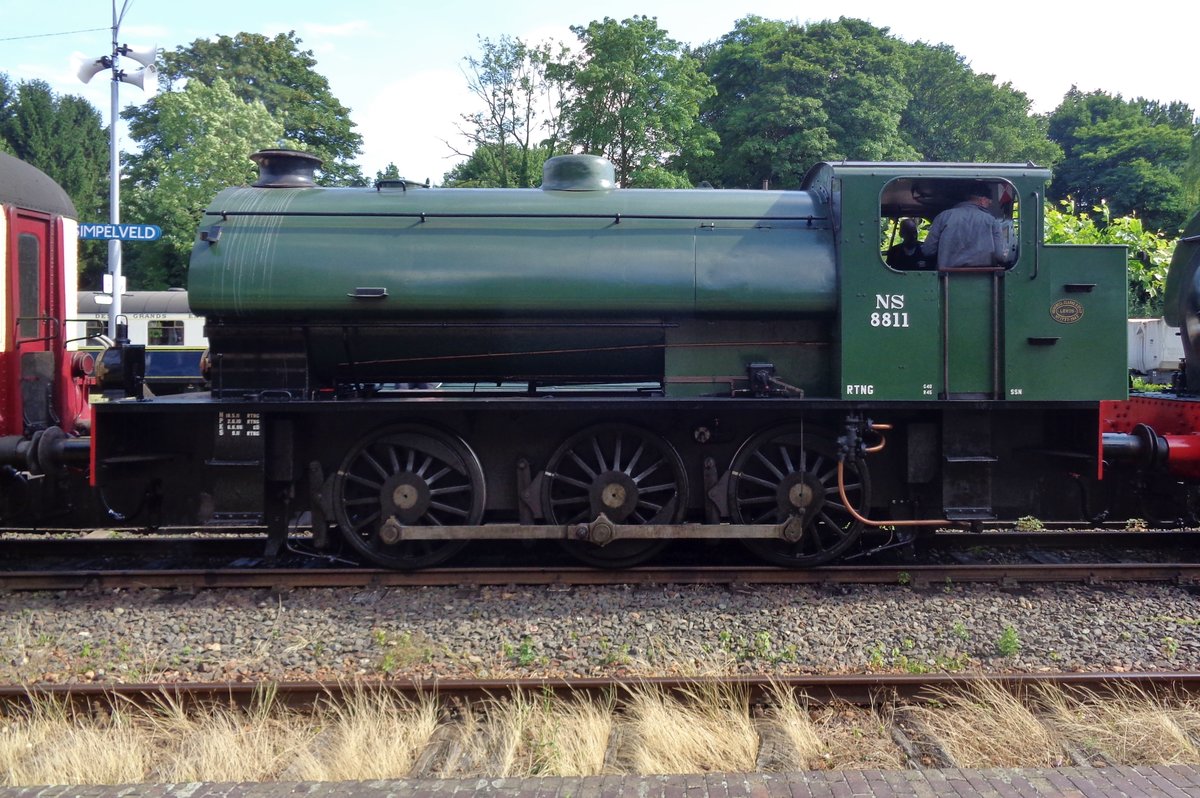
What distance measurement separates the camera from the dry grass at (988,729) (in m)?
4.11

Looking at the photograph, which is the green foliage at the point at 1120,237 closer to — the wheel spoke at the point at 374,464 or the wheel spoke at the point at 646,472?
the wheel spoke at the point at 646,472

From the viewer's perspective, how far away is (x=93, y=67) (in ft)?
52.0

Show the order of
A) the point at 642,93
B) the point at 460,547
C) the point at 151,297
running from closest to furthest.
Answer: the point at 460,547
the point at 151,297
the point at 642,93

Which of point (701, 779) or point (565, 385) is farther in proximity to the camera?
point (565, 385)

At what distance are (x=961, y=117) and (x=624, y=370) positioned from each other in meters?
47.1

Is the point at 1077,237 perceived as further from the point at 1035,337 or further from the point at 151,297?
the point at 151,297

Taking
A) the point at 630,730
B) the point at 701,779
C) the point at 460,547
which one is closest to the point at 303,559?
the point at 460,547

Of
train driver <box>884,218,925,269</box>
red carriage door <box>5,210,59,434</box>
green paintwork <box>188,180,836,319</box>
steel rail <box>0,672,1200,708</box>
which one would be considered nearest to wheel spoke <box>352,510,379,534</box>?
green paintwork <box>188,180,836,319</box>

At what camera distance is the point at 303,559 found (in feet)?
25.0

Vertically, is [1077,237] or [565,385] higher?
[1077,237]

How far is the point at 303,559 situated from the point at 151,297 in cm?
2152

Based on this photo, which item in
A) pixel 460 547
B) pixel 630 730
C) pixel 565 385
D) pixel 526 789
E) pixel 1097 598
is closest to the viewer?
pixel 526 789

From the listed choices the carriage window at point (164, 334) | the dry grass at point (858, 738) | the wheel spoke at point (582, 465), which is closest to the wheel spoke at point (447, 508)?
the wheel spoke at point (582, 465)

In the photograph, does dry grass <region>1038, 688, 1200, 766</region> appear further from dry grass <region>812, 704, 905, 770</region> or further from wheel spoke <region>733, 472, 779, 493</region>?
wheel spoke <region>733, 472, 779, 493</region>
